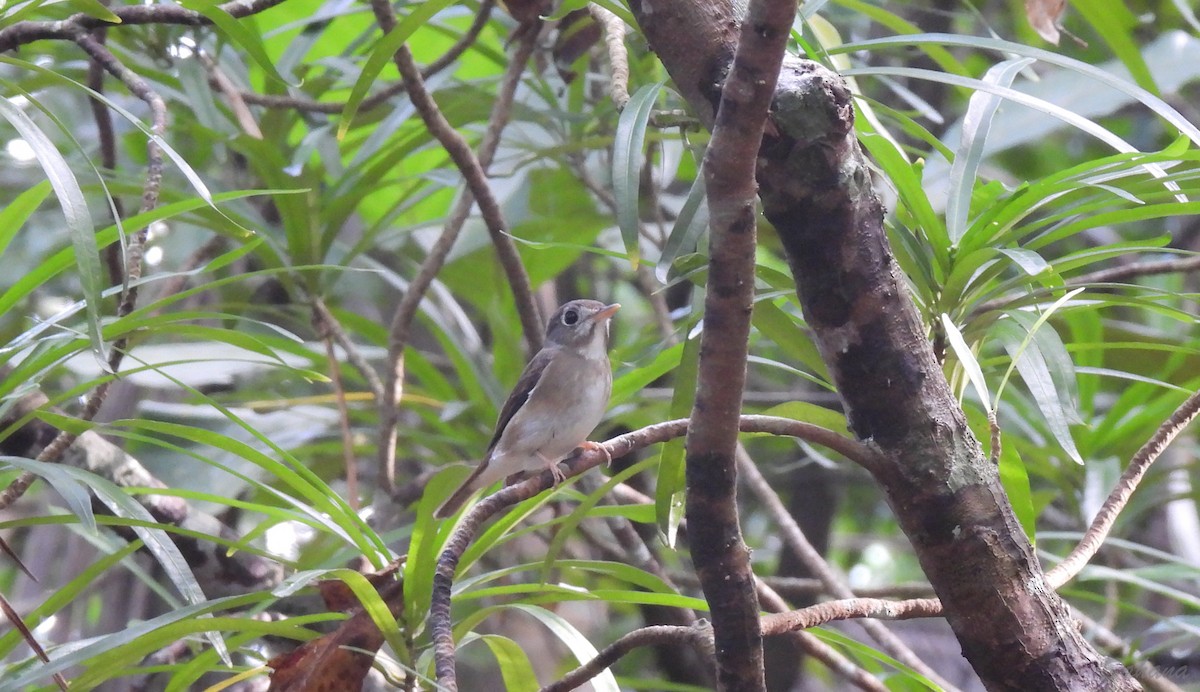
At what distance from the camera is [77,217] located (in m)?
1.53

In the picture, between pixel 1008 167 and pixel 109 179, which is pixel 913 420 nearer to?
pixel 109 179

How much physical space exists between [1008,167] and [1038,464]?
2.48m

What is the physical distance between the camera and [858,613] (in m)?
1.54

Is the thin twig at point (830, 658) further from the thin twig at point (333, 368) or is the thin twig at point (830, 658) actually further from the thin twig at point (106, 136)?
the thin twig at point (106, 136)

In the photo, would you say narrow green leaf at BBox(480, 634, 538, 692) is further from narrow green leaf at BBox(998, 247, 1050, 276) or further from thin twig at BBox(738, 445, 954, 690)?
narrow green leaf at BBox(998, 247, 1050, 276)

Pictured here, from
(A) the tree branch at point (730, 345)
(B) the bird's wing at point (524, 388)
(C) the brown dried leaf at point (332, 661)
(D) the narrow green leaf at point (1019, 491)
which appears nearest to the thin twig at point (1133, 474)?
(D) the narrow green leaf at point (1019, 491)

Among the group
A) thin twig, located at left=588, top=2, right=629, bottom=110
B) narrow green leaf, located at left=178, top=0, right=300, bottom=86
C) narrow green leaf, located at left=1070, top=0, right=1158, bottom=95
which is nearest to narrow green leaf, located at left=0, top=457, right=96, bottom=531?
narrow green leaf, located at left=178, top=0, right=300, bottom=86

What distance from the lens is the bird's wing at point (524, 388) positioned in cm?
322

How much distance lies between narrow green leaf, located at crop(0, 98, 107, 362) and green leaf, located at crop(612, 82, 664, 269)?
2.47 ft

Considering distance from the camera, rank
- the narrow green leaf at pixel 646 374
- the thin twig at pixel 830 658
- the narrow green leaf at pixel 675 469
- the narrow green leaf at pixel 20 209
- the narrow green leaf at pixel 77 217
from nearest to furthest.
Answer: the narrow green leaf at pixel 77 217, the narrow green leaf at pixel 675 469, the narrow green leaf at pixel 20 209, the narrow green leaf at pixel 646 374, the thin twig at pixel 830 658

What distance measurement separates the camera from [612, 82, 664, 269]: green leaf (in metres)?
1.56

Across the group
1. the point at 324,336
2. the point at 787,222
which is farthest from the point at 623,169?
the point at 324,336

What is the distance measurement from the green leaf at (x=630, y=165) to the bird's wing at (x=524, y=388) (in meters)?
1.48

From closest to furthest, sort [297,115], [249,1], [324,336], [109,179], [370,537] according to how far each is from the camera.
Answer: [370,537]
[249,1]
[109,179]
[324,336]
[297,115]
